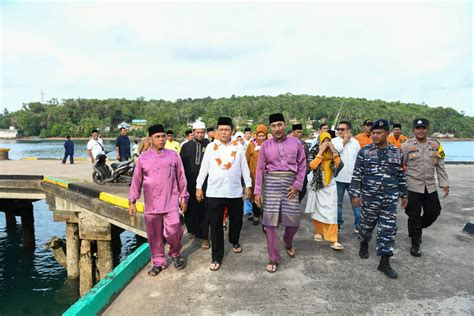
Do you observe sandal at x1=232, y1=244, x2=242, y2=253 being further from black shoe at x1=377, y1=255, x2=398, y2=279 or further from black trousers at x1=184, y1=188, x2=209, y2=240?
black shoe at x1=377, y1=255, x2=398, y2=279

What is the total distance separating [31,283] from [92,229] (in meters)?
3.59

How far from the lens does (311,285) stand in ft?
11.2

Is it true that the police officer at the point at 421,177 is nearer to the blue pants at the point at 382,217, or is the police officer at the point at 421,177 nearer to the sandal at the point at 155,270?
the blue pants at the point at 382,217

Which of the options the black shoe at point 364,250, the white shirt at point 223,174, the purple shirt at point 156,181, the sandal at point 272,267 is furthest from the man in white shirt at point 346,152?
the purple shirt at point 156,181

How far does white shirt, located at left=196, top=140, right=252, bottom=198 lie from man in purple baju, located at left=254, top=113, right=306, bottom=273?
287 mm

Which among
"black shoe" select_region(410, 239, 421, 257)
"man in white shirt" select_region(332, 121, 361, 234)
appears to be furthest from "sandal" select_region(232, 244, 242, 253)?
"black shoe" select_region(410, 239, 421, 257)

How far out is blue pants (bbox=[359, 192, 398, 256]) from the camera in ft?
12.2

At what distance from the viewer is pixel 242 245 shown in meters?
4.70

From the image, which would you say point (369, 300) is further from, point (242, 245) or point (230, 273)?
point (242, 245)

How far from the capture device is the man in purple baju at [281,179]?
12.9ft

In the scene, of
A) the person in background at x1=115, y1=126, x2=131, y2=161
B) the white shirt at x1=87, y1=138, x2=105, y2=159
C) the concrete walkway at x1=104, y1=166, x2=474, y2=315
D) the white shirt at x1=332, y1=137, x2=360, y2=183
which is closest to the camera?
the concrete walkway at x1=104, y1=166, x2=474, y2=315

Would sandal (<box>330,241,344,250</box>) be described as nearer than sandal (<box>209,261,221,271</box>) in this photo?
No

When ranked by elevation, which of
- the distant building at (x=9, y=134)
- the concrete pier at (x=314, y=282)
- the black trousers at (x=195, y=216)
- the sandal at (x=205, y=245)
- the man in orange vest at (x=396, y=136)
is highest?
the distant building at (x=9, y=134)

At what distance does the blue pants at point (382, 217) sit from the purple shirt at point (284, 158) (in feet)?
2.96
